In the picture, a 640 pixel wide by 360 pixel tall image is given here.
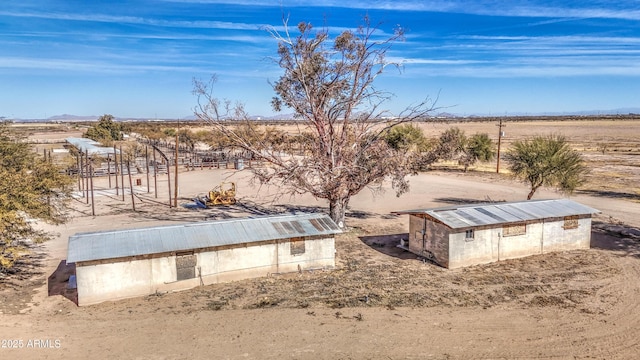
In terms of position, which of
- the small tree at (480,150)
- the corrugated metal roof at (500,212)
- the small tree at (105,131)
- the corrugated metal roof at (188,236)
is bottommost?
the corrugated metal roof at (188,236)

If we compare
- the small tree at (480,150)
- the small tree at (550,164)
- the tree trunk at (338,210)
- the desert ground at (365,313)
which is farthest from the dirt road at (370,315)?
the small tree at (480,150)

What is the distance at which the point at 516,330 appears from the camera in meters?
11.7

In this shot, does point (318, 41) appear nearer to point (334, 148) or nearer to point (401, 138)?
point (334, 148)

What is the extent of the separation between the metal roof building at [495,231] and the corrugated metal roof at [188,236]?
13.1ft

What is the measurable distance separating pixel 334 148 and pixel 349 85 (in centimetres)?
329

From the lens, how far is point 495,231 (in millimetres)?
17594

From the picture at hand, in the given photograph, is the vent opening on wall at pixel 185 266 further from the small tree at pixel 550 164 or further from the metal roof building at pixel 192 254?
the small tree at pixel 550 164

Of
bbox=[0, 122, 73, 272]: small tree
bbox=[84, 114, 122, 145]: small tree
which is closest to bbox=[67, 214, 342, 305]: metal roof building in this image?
bbox=[0, 122, 73, 272]: small tree

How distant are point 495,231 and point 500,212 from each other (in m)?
1.20

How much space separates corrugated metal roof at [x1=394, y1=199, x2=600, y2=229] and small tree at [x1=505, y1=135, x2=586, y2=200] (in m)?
6.60

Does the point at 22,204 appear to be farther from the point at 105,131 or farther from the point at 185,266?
the point at 105,131

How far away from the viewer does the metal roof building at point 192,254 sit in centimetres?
1359

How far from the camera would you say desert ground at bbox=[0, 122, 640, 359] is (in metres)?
10.7

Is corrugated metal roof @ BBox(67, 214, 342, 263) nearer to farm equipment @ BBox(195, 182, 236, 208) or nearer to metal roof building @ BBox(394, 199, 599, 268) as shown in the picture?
metal roof building @ BBox(394, 199, 599, 268)
